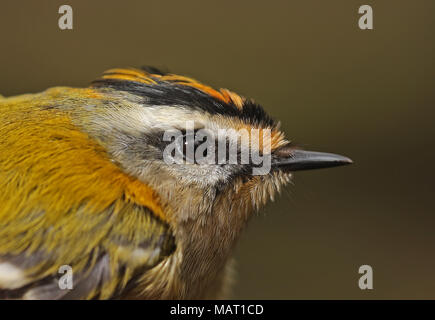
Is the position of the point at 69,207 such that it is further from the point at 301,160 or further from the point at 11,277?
the point at 301,160

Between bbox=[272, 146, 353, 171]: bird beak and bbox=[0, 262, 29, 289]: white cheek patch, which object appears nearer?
bbox=[0, 262, 29, 289]: white cheek patch

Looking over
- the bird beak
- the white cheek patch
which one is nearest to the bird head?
the bird beak

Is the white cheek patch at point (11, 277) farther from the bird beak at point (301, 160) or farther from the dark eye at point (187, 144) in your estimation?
the bird beak at point (301, 160)

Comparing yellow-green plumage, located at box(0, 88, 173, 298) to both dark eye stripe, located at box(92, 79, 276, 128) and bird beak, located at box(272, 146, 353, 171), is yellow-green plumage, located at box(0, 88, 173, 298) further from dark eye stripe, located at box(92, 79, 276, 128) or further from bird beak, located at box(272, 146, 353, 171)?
bird beak, located at box(272, 146, 353, 171)

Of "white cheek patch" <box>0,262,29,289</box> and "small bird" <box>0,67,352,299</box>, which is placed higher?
"small bird" <box>0,67,352,299</box>

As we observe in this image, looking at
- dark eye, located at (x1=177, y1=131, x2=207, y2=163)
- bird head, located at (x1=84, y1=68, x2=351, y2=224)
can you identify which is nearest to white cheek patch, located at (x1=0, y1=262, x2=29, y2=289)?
bird head, located at (x1=84, y1=68, x2=351, y2=224)

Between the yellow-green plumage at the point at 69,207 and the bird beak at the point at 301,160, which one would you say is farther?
the bird beak at the point at 301,160

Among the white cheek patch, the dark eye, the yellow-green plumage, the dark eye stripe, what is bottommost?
the white cheek patch

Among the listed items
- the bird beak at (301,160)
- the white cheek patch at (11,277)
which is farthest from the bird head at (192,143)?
the white cheek patch at (11,277)
